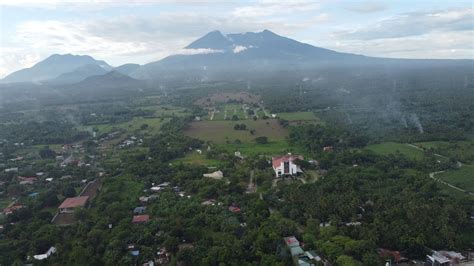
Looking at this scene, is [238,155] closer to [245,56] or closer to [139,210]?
[139,210]

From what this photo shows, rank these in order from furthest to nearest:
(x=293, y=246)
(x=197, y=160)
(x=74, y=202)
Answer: (x=197, y=160), (x=74, y=202), (x=293, y=246)

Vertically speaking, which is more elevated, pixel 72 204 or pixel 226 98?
pixel 226 98

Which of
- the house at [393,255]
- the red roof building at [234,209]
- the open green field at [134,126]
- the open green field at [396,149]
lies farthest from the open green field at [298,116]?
the house at [393,255]

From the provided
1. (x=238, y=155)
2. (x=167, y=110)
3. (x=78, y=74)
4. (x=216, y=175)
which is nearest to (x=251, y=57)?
(x=78, y=74)

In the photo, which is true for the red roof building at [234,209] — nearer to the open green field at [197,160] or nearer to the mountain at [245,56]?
the open green field at [197,160]

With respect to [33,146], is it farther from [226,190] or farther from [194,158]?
[226,190]

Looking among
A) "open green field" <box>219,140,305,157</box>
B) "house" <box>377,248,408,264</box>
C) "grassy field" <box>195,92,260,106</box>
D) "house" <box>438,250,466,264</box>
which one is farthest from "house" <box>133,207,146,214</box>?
"grassy field" <box>195,92,260,106</box>

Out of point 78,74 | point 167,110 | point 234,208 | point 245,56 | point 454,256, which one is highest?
point 245,56

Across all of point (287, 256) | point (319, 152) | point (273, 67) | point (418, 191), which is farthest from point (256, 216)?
point (273, 67)
